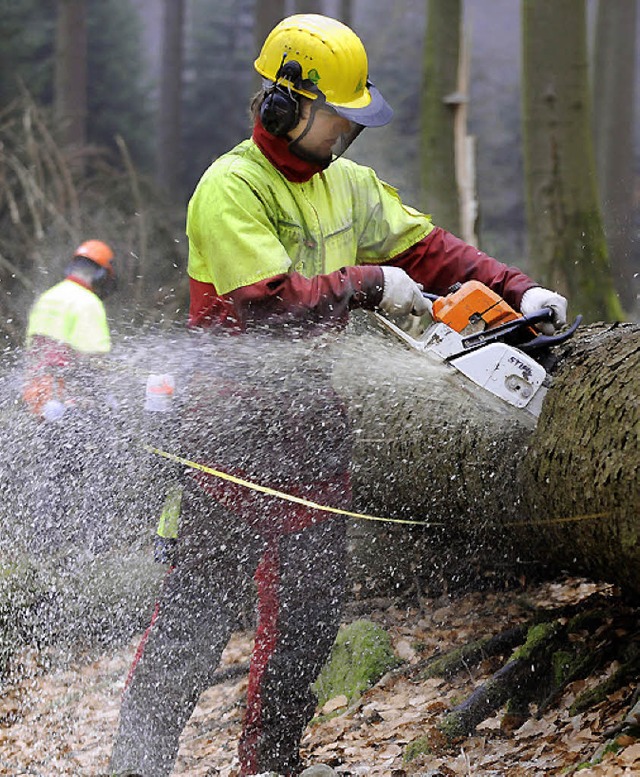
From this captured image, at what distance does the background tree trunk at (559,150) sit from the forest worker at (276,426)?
153 inches

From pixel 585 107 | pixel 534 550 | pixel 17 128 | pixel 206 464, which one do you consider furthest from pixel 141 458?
pixel 17 128

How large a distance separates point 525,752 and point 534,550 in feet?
2.41

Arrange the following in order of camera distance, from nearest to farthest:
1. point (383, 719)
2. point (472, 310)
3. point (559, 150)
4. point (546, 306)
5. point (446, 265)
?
1. point (472, 310)
2. point (546, 306)
3. point (446, 265)
4. point (383, 719)
5. point (559, 150)

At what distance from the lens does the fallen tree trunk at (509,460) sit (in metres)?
2.97

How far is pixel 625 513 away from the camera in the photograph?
2.91 m

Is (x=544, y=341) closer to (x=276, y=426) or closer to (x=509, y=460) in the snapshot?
(x=509, y=460)

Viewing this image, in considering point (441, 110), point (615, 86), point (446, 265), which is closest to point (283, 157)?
point (446, 265)

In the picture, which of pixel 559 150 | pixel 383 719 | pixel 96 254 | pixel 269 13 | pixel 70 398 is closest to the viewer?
pixel 383 719

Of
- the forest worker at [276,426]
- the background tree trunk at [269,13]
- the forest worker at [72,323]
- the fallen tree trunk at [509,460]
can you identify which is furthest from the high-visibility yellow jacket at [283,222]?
the background tree trunk at [269,13]

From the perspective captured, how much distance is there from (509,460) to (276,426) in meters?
0.84

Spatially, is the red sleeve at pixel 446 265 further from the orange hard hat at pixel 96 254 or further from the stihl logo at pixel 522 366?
the orange hard hat at pixel 96 254

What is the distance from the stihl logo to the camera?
3.15 meters

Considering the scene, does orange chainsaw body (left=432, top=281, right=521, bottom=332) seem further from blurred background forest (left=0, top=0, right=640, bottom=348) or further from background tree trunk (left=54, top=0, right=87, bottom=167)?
background tree trunk (left=54, top=0, right=87, bottom=167)

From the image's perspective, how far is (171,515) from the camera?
3.60 m
